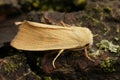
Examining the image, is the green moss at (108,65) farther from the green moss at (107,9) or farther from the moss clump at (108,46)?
the green moss at (107,9)

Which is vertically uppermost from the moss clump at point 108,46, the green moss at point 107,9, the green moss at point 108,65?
the green moss at point 107,9

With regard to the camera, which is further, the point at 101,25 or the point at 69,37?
the point at 101,25

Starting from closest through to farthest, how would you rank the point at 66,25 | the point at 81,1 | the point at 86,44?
the point at 86,44
the point at 66,25
the point at 81,1

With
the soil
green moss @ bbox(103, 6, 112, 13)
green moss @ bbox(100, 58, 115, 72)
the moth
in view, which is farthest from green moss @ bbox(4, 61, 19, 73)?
green moss @ bbox(103, 6, 112, 13)

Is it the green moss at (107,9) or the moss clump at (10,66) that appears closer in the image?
the moss clump at (10,66)

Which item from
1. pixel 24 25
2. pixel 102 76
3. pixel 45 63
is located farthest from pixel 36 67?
pixel 102 76

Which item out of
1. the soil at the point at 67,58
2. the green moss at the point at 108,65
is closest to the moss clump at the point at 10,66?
the soil at the point at 67,58

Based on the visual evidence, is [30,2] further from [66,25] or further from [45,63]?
[45,63]

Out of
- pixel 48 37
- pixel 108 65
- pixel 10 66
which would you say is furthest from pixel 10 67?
pixel 108 65

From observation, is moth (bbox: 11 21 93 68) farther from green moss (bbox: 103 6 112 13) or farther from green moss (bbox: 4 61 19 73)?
green moss (bbox: 103 6 112 13)
